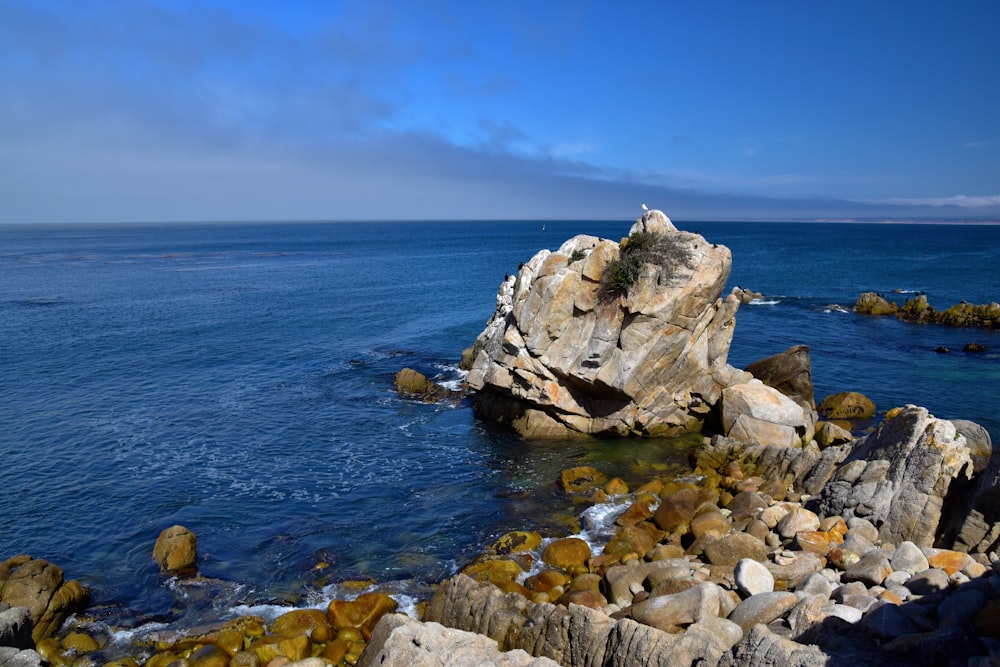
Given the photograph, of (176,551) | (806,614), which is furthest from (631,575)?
(176,551)

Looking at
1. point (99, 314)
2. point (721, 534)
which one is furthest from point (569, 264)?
point (99, 314)

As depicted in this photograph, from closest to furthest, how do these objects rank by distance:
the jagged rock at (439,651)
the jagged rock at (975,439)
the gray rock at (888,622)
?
1. the gray rock at (888,622)
2. the jagged rock at (439,651)
3. the jagged rock at (975,439)

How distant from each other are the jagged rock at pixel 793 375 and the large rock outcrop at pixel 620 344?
251cm

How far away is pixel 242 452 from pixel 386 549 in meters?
12.8

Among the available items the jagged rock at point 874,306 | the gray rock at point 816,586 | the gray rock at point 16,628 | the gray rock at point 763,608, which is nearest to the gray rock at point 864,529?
the gray rock at point 816,586

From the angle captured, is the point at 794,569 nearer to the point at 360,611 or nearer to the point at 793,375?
→ the point at 360,611

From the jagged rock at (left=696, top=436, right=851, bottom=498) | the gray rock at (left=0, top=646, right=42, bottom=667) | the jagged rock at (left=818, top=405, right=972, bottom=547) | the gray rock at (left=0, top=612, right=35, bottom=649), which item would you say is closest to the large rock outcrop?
the jagged rock at (left=696, top=436, right=851, bottom=498)

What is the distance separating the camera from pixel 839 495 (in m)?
21.6

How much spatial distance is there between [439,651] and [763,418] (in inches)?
870

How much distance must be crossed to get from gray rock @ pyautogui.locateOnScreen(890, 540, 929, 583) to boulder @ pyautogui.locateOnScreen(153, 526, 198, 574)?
2125 centimetres

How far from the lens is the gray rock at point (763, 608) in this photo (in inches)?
588

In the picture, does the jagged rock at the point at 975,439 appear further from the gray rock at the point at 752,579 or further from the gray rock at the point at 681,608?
the gray rock at the point at 681,608

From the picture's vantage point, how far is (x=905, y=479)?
797 inches

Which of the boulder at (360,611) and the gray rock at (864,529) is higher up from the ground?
the gray rock at (864,529)
